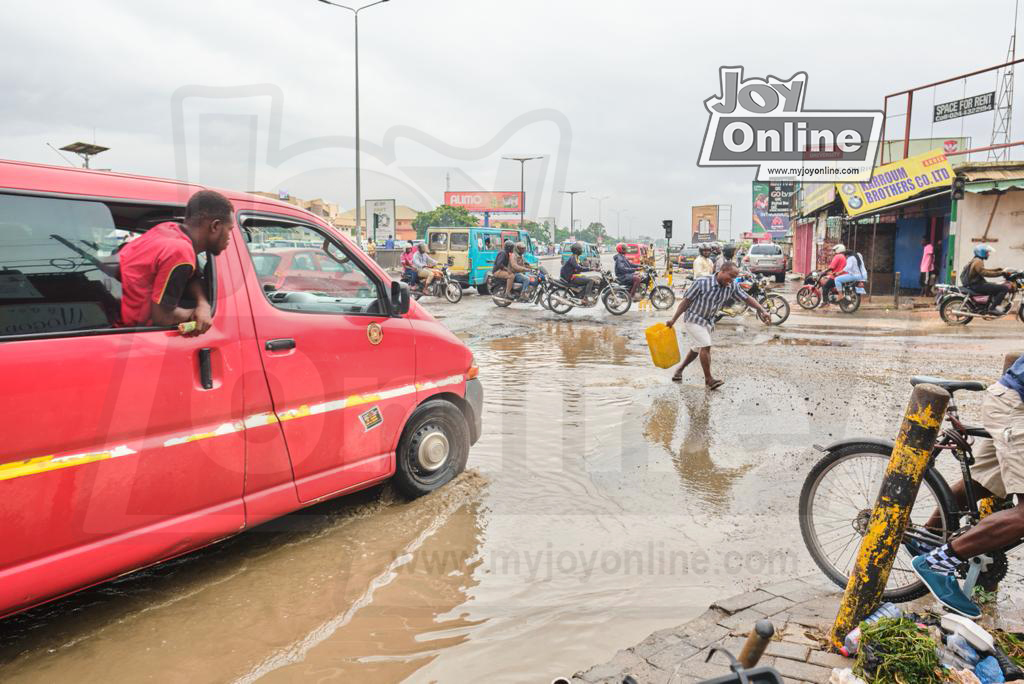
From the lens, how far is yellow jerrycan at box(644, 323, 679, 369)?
313 inches

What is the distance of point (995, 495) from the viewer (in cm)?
287

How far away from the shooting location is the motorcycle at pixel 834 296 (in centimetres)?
1639

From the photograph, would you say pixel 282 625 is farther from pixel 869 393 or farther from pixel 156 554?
pixel 869 393

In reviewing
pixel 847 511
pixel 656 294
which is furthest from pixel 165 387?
pixel 656 294

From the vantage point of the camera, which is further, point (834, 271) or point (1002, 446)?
point (834, 271)

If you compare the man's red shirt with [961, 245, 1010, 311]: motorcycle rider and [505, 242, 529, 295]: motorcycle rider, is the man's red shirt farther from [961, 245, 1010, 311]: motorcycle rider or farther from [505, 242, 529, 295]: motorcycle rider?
[961, 245, 1010, 311]: motorcycle rider

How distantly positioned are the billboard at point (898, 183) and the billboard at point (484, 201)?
73.9 m

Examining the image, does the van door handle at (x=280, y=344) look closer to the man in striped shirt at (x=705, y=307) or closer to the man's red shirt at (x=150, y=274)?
the man's red shirt at (x=150, y=274)

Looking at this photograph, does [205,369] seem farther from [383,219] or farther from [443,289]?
[383,219]

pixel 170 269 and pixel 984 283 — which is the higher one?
pixel 984 283

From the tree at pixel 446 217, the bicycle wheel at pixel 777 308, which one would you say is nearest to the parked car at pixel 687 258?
the bicycle wheel at pixel 777 308

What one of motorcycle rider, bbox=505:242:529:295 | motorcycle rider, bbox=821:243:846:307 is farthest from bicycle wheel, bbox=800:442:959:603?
motorcycle rider, bbox=821:243:846:307

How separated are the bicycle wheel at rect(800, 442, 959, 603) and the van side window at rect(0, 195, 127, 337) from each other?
3.32 metres

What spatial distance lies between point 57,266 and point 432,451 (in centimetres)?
241
